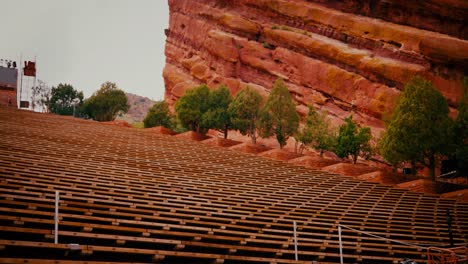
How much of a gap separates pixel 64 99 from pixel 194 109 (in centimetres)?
2917

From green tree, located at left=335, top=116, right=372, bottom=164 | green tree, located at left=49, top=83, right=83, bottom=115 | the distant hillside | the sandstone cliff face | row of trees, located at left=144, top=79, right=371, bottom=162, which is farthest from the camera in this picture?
the distant hillside

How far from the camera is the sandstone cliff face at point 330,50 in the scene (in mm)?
41656

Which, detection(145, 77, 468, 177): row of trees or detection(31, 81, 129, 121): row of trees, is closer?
detection(145, 77, 468, 177): row of trees

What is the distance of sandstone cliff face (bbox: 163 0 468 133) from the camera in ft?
137

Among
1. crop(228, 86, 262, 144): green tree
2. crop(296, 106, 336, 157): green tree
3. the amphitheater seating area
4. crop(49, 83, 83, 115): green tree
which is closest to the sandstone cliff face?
crop(296, 106, 336, 157): green tree

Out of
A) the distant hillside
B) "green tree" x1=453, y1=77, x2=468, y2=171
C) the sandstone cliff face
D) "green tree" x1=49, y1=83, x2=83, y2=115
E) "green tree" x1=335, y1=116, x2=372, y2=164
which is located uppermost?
the sandstone cliff face

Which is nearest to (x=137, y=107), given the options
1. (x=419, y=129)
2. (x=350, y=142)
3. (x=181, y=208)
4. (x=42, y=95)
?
(x=42, y=95)

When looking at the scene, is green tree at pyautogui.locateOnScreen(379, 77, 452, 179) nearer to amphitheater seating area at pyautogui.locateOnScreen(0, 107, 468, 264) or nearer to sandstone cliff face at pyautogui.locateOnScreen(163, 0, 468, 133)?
amphitheater seating area at pyautogui.locateOnScreen(0, 107, 468, 264)

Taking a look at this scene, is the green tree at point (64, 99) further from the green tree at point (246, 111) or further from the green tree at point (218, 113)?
the green tree at point (246, 111)

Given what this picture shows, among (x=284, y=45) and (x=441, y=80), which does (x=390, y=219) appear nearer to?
(x=441, y=80)

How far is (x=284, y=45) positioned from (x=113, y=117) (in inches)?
799

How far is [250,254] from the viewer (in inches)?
443

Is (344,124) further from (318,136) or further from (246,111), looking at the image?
(246,111)

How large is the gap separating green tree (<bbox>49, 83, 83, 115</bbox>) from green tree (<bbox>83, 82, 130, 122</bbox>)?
1036 centimetres
